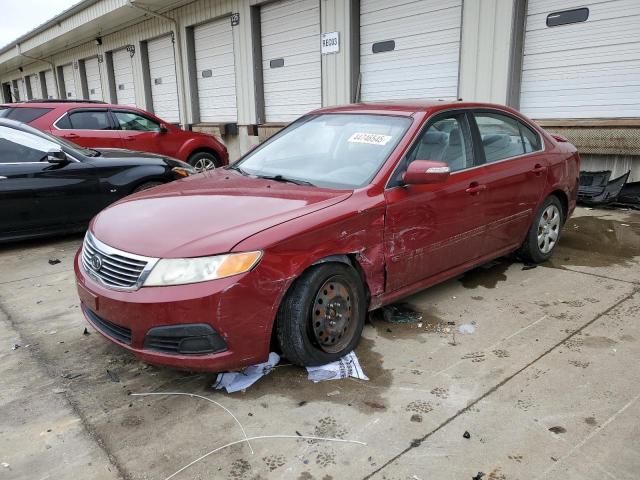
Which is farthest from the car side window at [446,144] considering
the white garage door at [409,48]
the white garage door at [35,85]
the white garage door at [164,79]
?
the white garage door at [35,85]

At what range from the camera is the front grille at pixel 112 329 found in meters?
2.84

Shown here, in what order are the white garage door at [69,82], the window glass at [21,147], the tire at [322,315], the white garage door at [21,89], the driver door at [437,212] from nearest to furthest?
1. the tire at [322,315]
2. the driver door at [437,212]
3. the window glass at [21,147]
4. the white garage door at [69,82]
5. the white garage door at [21,89]

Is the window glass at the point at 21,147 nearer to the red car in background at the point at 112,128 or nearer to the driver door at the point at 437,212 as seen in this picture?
the red car in background at the point at 112,128

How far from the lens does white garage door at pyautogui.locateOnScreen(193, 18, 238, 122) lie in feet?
44.5

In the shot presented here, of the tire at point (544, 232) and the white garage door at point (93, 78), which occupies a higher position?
the white garage door at point (93, 78)

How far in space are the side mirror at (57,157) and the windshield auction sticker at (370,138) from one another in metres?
3.67

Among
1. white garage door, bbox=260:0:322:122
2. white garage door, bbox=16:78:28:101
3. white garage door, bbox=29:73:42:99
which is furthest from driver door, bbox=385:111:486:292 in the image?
white garage door, bbox=16:78:28:101

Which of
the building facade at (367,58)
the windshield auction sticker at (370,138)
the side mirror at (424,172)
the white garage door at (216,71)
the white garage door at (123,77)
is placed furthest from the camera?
the white garage door at (123,77)

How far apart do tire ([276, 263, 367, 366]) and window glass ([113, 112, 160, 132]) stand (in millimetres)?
7215

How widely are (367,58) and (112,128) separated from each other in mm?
5040

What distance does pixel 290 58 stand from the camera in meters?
11.9

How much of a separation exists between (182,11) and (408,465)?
1481cm

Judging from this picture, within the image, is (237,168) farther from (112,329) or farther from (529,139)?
(529,139)

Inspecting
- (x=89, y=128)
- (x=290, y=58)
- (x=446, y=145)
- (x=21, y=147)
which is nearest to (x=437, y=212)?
(x=446, y=145)
